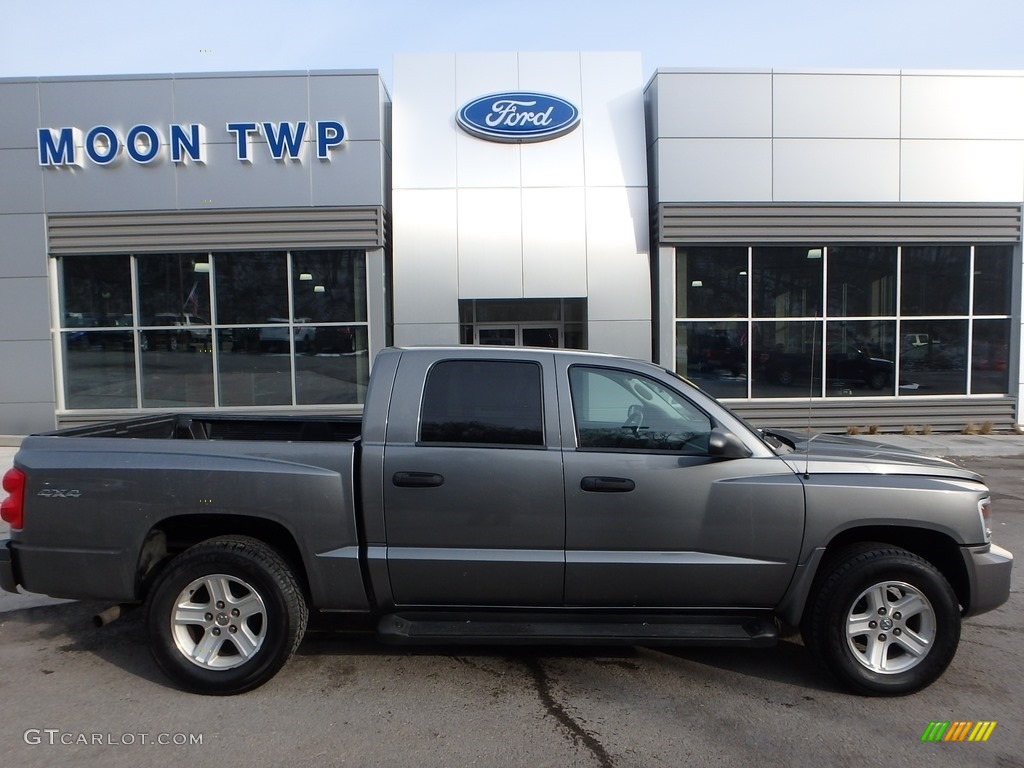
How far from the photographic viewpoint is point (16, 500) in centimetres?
400

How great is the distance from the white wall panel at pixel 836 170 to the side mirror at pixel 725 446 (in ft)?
37.5

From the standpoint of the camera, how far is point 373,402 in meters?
4.09

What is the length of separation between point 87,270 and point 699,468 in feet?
45.4

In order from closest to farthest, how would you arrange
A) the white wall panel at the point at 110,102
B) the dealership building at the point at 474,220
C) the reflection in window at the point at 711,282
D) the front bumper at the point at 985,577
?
the front bumper at the point at 985,577 → the white wall panel at the point at 110,102 → the dealership building at the point at 474,220 → the reflection in window at the point at 711,282

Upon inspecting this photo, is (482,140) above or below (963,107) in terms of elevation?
below

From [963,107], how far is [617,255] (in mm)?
7229

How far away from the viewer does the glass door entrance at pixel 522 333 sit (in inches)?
582

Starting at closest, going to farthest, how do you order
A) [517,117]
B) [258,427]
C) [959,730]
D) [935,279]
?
[959,730], [258,427], [517,117], [935,279]

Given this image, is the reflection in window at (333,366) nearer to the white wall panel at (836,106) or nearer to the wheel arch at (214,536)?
the white wall panel at (836,106)

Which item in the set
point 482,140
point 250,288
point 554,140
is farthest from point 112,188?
point 554,140

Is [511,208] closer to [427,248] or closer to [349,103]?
[427,248]

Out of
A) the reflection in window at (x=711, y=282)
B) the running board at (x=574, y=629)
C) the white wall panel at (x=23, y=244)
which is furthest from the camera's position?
the reflection in window at (x=711, y=282)

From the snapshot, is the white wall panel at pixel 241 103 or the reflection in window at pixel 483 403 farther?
the white wall panel at pixel 241 103

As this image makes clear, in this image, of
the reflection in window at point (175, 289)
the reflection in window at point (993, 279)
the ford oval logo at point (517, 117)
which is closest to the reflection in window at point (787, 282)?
the reflection in window at point (993, 279)
